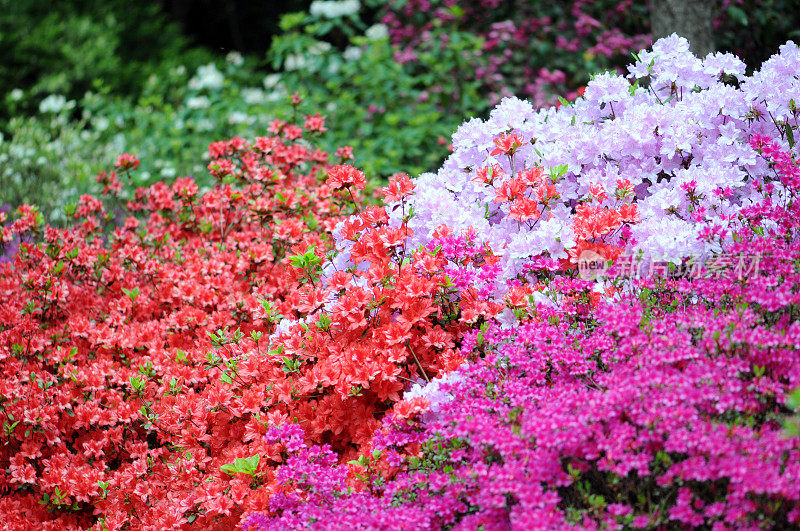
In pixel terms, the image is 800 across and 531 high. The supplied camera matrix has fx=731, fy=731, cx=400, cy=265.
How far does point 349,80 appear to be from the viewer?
→ 6.48m

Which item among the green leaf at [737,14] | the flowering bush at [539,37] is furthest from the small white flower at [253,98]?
the green leaf at [737,14]

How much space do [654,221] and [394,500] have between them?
127 centimetres

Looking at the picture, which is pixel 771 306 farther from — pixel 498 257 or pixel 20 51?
pixel 20 51

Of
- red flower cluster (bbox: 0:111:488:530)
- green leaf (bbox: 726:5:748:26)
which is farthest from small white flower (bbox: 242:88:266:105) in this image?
green leaf (bbox: 726:5:748:26)

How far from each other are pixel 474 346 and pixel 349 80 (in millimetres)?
4638

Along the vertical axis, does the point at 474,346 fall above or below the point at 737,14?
above

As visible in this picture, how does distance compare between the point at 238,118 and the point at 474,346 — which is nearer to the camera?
the point at 474,346

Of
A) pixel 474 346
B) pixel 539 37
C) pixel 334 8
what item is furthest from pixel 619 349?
pixel 539 37

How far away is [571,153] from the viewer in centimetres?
283

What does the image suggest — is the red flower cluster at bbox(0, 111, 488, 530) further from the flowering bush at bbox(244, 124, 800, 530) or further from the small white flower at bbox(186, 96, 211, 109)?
the small white flower at bbox(186, 96, 211, 109)

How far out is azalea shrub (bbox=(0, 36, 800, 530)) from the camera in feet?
5.78

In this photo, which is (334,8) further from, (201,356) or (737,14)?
(201,356)

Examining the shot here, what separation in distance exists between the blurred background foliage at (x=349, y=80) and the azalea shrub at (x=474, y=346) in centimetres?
218

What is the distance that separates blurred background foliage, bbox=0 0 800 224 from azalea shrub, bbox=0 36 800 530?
7.14 feet
